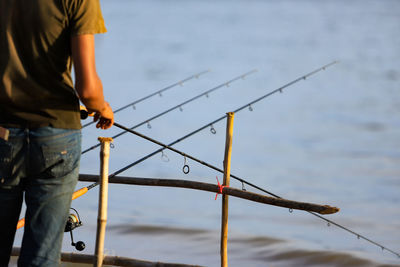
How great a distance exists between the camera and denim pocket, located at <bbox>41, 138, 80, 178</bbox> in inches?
102

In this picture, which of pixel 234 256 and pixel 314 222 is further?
pixel 314 222

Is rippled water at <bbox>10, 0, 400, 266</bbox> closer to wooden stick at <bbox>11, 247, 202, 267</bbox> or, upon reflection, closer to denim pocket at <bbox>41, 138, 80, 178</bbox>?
wooden stick at <bbox>11, 247, 202, 267</bbox>

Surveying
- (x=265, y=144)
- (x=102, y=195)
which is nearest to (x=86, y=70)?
(x=102, y=195)

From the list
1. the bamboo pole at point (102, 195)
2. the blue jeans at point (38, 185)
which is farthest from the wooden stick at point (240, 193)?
the blue jeans at point (38, 185)

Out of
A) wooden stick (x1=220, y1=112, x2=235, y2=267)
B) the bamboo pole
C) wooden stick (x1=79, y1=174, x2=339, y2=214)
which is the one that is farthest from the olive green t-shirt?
wooden stick (x1=220, y1=112, x2=235, y2=267)

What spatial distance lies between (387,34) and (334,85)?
890 cm

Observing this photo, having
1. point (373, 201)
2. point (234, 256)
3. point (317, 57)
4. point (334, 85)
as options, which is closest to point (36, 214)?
point (234, 256)

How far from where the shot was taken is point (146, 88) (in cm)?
1587

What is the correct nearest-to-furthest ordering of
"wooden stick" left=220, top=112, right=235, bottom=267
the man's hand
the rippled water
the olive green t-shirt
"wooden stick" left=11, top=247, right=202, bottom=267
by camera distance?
1. the olive green t-shirt
2. the man's hand
3. "wooden stick" left=11, top=247, right=202, bottom=267
4. "wooden stick" left=220, top=112, right=235, bottom=267
5. the rippled water

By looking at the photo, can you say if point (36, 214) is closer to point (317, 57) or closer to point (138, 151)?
point (138, 151)

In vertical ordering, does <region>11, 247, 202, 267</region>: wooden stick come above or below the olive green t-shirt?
below

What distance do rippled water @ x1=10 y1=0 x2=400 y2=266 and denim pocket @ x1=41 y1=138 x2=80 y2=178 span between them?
3724 mm

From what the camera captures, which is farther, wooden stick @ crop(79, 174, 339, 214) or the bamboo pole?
wooden stick @ crop(79, 174, 339, 214)

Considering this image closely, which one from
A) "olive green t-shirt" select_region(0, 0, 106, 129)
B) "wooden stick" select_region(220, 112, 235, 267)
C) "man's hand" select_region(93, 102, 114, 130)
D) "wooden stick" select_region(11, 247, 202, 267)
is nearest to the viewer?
"olive green t-shirt" select_region(0, 0, 106, 129)
